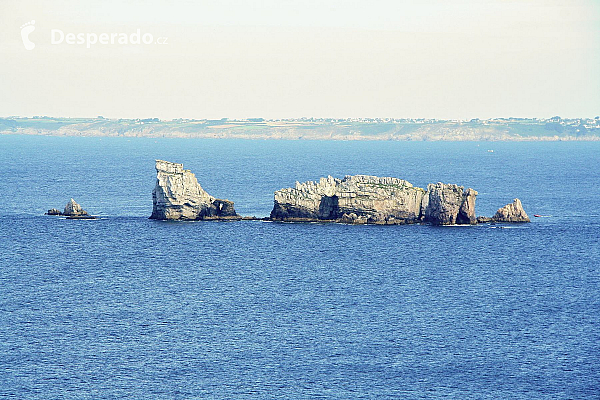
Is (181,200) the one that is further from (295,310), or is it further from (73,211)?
(295,310)

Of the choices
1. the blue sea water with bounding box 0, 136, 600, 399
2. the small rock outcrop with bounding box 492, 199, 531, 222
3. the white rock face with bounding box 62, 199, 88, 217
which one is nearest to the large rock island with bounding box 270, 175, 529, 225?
the blue sea water with bounding box 0, 136, 600, 399

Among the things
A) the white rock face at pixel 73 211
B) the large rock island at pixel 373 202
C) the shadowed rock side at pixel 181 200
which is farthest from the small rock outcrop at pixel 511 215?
the white rock face at pixel 73 211

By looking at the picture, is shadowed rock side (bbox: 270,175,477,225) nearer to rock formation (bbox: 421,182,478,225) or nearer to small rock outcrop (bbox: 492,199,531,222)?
rock formation (bbox: 421,182,478,225)

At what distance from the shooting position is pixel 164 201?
5197 inches

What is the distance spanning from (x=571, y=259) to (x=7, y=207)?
93.7 meters

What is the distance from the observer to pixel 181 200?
13188 centimetres

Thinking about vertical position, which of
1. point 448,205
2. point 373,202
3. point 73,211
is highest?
point 373,202

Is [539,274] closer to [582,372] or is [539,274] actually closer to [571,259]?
[571,259]

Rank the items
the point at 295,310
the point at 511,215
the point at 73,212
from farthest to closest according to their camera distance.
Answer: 1. the point at 73,212
2. the point at 511,215
3. the point at 295,310

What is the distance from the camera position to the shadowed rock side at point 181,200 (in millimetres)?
129375

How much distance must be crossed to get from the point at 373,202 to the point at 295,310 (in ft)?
159

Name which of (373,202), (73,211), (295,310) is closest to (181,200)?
(73,211)

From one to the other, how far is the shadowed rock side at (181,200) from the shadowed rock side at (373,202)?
9.51m

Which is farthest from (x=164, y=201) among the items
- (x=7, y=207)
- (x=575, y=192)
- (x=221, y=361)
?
(x=575, y=192)
